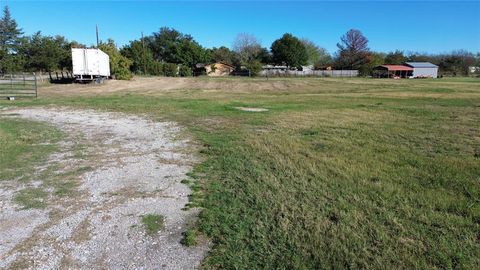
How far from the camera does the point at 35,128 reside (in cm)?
1008

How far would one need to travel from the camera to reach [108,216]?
412 centimetres

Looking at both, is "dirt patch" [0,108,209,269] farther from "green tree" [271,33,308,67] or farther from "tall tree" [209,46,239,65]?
"tall tree" [209,46,239,65]

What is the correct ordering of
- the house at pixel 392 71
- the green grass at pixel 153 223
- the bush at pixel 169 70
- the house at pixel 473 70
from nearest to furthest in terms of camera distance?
the green grass at pixel 153 223 < the bush at pixel 169 70 < the house at pixel 392 71 < the house at pixel 473 70

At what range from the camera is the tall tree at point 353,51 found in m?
89.0

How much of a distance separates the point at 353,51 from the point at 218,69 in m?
38.5

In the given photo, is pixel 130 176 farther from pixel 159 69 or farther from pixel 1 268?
pixel 159 69

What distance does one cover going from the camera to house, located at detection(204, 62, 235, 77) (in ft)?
255

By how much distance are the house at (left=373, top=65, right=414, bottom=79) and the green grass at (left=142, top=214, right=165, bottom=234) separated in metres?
81.7

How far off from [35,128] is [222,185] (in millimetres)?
7766

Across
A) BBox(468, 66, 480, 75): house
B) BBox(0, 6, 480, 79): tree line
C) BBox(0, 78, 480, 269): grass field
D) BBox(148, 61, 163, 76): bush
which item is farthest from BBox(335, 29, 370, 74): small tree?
BBox(0, 78, 480, 269): grass field

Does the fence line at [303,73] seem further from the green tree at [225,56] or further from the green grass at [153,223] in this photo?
the green grass at [153,223]

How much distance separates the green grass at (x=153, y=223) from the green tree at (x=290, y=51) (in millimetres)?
88100

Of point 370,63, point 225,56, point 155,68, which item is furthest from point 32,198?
point 225,56

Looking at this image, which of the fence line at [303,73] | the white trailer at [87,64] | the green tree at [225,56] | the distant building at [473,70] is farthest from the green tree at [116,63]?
the distant building at [473,70]
